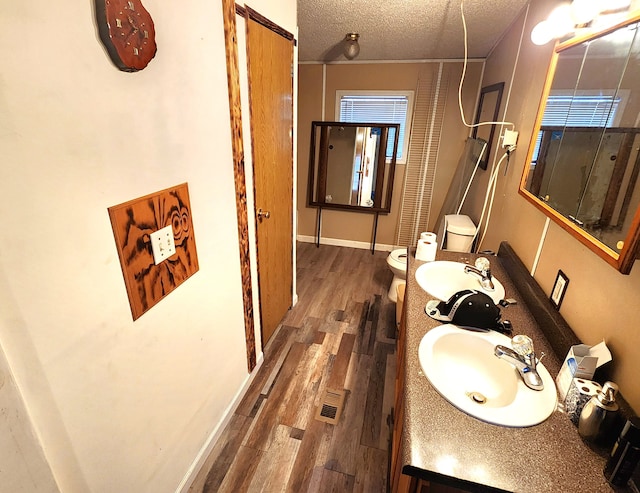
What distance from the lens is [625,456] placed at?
0.66 m

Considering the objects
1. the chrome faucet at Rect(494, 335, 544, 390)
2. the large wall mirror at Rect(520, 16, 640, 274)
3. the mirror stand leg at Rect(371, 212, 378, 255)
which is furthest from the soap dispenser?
the mirror stand leg at Rect(371, 212, 378, 255)

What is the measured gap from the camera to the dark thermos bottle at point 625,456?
0.65 m

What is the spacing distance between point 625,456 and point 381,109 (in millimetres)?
3433

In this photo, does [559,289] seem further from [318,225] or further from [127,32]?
[318,225]

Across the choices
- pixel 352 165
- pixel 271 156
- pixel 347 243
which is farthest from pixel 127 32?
pixel 347 243

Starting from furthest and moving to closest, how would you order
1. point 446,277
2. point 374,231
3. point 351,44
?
point 374,231 → point 351,44 → point 446,277

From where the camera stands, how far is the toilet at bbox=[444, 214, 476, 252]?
2303 mm

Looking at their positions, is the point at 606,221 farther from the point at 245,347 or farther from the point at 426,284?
the point at 245,347

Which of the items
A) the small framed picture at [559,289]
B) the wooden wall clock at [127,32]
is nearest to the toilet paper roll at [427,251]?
the small framed picture at [559,289]

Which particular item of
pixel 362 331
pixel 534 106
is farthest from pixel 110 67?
pixel 362 331

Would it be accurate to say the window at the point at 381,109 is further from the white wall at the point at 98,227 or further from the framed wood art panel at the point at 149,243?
the framed wood art panel at the point at 149,243

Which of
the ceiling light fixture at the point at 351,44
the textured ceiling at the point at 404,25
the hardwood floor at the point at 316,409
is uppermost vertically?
the textured ceiling at the point at 404,25

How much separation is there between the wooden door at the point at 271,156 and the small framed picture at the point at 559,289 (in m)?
1.42

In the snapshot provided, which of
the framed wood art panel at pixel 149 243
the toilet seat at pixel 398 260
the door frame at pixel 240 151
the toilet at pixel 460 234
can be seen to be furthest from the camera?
the toilet seat at pixel 398 260
